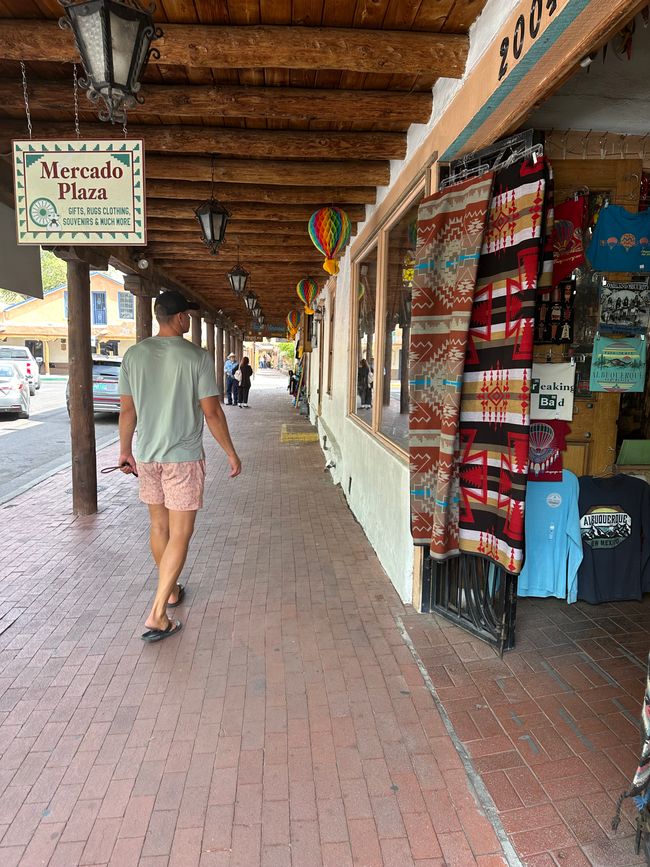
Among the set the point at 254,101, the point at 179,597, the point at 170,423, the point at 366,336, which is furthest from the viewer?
the point at 366,336

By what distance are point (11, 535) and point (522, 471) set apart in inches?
180

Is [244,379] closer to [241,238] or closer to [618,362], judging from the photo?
[241,238]

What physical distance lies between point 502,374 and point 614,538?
4.89 feet

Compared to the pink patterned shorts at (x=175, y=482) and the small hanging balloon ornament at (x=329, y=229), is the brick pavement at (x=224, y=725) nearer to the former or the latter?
the pink patterned shorts at (x=175, y=482)

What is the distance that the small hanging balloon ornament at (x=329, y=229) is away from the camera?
17.6 feet

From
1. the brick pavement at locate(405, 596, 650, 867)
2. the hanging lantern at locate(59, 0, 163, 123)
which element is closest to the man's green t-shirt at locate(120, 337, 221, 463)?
the hanging lantern at locate(59, 0, 163, 123)

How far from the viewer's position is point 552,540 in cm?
330

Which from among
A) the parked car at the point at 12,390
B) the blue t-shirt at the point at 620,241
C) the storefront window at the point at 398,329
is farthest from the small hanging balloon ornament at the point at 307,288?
the parked car at the point at 12,390

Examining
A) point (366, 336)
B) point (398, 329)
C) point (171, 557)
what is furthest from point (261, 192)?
point (171, 557)

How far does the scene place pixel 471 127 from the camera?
2686 millimetres

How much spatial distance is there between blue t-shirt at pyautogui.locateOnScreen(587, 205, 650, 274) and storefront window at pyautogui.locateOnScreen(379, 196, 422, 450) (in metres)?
1.14

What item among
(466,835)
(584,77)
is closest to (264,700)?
(466,835)

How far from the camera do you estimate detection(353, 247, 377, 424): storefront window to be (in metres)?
5.23

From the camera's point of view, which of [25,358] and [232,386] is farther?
[25,358]
